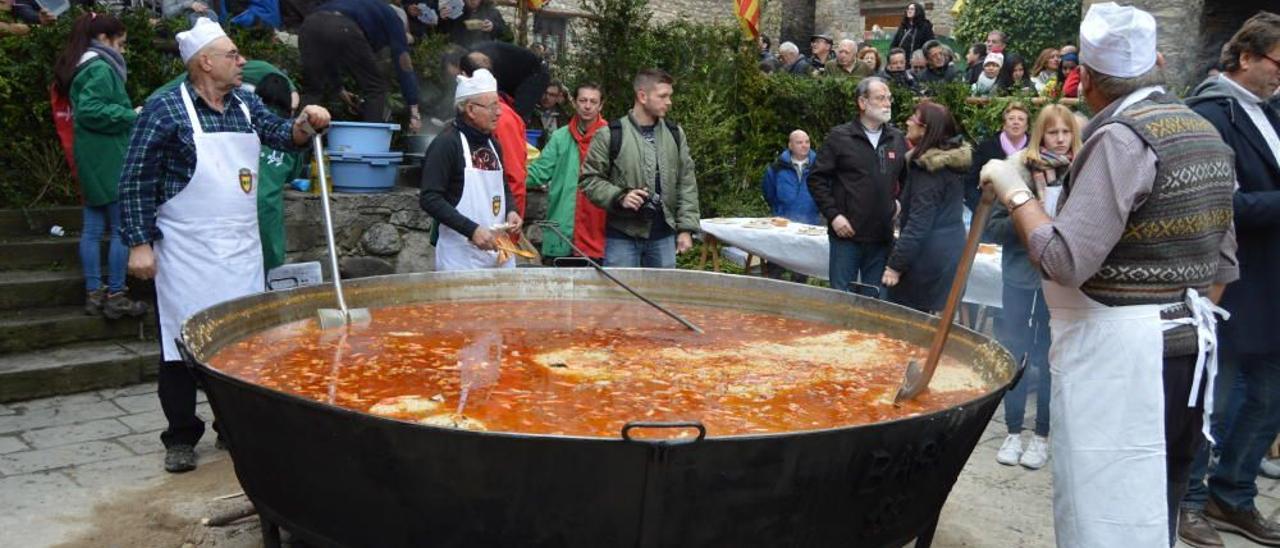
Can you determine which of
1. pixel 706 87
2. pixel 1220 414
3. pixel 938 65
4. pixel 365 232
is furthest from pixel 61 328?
pixel 938 65

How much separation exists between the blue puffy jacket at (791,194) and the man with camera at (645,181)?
3.06 m

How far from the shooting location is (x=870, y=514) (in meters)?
3.02

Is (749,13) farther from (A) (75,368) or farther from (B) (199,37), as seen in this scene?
(B) (199,37)

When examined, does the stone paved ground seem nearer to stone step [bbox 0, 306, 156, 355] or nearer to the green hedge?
stone step [bbox 0, 306, 156, 355]

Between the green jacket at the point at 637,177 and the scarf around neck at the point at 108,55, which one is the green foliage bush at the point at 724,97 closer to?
the green jacket at the point at 637,177

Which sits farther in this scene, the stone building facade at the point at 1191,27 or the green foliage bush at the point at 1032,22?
the green foliage bush at the point at 1032,22

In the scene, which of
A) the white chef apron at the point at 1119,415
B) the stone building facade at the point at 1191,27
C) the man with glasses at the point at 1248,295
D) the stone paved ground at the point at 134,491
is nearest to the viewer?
the white chef apron at the point at 1119,415

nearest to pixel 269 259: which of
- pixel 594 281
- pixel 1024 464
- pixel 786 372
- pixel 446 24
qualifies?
pixel 594 281

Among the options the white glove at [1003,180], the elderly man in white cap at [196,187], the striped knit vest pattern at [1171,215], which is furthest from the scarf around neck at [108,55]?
the striped knit vest pattern at [1171,215]

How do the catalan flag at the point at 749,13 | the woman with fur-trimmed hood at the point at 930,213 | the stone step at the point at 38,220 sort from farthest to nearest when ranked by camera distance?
the catalan flag at the point at 749,13, the stone step at the point at 38,220, the woman with fur-trimmed hood at the point at 930,213

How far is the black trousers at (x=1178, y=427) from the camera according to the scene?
3195mm

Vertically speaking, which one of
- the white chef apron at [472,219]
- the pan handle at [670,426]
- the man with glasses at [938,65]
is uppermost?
the man with glasses at [938,65]

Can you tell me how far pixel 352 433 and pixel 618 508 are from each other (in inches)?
27.3

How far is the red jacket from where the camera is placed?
6.33 meters
